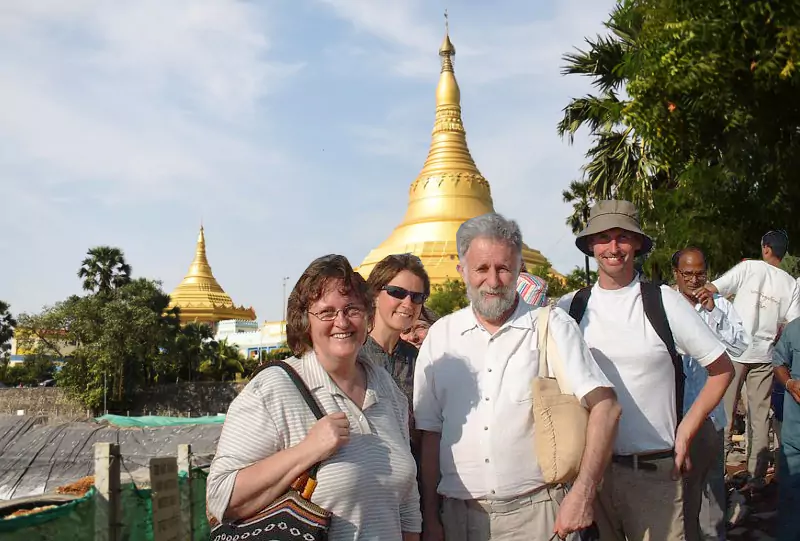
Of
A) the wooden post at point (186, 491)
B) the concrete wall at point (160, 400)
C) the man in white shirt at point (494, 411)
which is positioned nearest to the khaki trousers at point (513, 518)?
the man in white shirt at point (494, 411)

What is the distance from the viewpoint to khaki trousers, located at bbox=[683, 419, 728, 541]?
3.22 meters

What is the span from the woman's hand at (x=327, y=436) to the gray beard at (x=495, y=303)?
0.79 metres

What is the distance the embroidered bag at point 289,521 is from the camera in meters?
1.97

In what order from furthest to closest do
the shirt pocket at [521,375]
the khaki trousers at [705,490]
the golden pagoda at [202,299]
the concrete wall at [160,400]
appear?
the golden pagoda at [202,299] → the concrete wall at [160,400] → the khaki trousers at [705,490] → the shirt pocket at [521,375]

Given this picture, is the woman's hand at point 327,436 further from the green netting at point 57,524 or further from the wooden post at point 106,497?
the wooden post at point 106,497

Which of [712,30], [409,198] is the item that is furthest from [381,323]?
[409,198]

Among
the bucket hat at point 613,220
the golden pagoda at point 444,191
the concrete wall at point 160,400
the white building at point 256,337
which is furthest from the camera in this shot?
the white building at point 256,337

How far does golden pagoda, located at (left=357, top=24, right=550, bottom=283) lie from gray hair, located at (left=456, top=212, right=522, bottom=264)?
34.8 meters

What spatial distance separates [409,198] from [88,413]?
2051 cm

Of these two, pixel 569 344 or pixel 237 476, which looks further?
pixel 569 344

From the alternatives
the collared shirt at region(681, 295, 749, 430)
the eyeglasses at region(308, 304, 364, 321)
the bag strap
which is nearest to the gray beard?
the eyeglasses at region(308, 304, 364, 321)

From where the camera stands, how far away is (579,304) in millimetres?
3154

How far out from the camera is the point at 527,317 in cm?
268

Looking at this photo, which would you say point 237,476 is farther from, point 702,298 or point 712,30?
point 712,30
